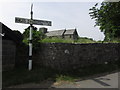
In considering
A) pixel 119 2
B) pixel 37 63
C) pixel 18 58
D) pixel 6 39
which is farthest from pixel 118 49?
pixel 6 39

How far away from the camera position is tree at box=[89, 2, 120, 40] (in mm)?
14844

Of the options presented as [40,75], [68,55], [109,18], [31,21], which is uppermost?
[109,18]

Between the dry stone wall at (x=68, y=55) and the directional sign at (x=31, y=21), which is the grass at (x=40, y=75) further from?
the directional sign at (x=31, y=21)

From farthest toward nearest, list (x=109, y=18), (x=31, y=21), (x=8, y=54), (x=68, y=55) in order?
(x=109, y=18) → (x=68, y=55) → (x=8, y=54) → (x=31, y=21)

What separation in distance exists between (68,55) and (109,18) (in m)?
9.63

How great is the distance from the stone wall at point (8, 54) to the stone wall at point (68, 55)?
86cm

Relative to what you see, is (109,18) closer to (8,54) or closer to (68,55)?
(68,55)

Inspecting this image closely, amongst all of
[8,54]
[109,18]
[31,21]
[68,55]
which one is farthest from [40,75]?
[109,18]

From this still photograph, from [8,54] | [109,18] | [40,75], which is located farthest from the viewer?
[109,18]

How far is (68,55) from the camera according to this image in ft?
27.1

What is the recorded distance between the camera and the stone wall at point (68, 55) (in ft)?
26.5

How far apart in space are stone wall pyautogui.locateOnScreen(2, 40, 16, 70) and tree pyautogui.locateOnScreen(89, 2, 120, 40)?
11.3 metres

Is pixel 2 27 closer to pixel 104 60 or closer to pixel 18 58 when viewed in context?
pixel 18 58

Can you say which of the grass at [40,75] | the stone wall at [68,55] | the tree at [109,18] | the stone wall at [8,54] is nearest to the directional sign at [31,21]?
the stone wall at [68,55]
